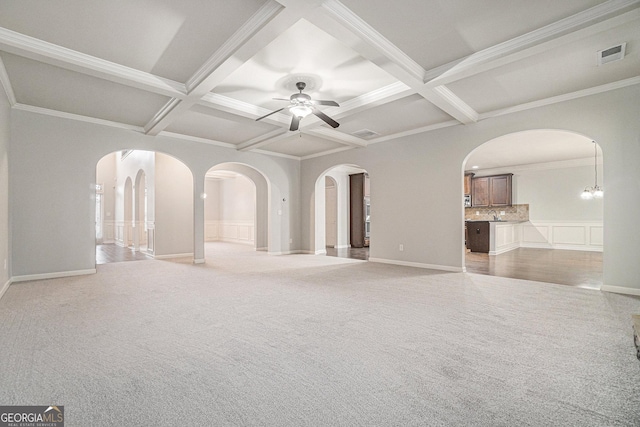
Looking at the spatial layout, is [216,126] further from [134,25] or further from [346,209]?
[346,209]

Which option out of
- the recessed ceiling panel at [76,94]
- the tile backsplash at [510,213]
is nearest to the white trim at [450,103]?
the recessed ceiling panel at [76,94]

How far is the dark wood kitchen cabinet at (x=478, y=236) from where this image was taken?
8.49 metres

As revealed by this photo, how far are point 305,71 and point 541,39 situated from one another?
2.47 meters

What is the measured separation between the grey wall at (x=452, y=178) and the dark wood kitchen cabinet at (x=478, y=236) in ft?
12.2

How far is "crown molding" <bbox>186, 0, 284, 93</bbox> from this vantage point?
2467 millimetres

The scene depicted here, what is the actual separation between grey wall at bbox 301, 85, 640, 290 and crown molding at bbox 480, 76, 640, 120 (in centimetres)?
6

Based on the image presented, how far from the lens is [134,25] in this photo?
2748 mm

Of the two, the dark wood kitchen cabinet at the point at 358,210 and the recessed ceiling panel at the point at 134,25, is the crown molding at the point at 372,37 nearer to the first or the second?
the recessed ceiling panel at the point at 134,25

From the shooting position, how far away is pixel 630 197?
3.84m

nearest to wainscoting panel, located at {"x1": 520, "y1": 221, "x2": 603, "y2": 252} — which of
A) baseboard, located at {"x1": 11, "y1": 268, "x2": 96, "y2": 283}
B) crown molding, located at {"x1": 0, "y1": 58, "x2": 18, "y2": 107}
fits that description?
baseboard, located at {"x1": 11, "y1": 268, "x2": 96, "y2": 283}

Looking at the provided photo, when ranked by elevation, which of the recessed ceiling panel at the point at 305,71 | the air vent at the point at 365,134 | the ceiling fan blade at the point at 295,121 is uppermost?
the recessed ceiling panel at the point at 305,71

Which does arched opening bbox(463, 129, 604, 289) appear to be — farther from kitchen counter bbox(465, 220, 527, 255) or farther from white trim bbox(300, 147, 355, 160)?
white trim bbox(300, 147, 355, 160)

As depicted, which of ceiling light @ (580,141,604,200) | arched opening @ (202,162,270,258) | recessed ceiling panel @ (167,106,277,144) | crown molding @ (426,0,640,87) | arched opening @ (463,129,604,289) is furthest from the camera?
arched opening @ (202,162,270,258)

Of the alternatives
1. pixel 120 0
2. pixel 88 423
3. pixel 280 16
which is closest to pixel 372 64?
pixel 280 16
